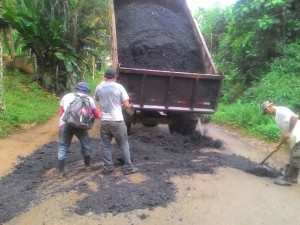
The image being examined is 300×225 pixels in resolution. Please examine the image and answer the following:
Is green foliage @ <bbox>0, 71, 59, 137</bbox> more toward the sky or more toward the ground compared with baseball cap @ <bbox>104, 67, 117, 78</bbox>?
more toward the ground

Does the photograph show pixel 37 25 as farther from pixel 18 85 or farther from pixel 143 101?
pixel 143 101

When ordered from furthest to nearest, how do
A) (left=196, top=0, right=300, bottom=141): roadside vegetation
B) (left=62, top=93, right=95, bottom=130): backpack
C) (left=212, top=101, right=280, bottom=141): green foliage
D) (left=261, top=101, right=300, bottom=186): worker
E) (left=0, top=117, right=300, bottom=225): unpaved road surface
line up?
(left=196, top=0, right=300, bottom=141): roadside vegetation
(left=212, top=101, right=280, bottom=141): green foliage
(left=261, top=101, right=300, bottom=186): worker
(left=62, top=93, right=95, bottom=130): backpack
(left=0, top=117, right=300, bottom=225): unpaved road surface

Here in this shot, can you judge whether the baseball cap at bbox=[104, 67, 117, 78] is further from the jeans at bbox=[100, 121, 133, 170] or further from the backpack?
the jeans at bbox=[100, 121, 133, 170]

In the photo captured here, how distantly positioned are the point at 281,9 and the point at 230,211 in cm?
921

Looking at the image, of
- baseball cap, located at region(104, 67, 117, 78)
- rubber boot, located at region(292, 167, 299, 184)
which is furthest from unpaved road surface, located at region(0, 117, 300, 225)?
baseball cap, located at region(104, 67, 117, 78)

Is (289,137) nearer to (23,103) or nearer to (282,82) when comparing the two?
(282,82)

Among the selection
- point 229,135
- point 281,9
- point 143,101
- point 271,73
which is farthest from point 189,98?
point 281,9

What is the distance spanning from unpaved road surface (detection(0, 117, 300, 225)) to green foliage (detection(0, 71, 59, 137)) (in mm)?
2257

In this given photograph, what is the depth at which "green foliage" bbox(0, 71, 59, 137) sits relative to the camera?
29.5 feet

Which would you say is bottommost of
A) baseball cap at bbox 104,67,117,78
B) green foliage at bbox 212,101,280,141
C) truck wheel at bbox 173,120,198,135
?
green foliage at bbox 212,101,280,141

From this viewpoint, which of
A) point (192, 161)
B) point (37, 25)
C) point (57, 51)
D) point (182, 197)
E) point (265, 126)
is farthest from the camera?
point (57, 51)

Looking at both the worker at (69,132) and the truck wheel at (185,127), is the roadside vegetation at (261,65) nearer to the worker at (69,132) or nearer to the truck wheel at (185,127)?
the truck wheel at (185,127)

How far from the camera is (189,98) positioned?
6934mm

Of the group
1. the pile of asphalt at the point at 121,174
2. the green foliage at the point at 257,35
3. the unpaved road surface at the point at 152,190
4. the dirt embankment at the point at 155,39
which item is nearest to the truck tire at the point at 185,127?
the pile of asphalt at the point at 121,174
